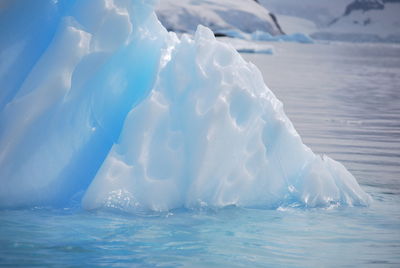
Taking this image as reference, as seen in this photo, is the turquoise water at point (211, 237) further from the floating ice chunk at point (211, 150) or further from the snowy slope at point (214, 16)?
the snowy slope at point (214, 16)

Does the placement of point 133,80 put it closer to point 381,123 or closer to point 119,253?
point 119,253

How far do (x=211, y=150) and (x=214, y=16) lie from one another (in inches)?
4046

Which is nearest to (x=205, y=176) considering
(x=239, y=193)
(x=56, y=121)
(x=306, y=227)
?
(x=239, y=193)

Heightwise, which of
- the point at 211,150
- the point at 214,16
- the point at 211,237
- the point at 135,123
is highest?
the point at 214,16

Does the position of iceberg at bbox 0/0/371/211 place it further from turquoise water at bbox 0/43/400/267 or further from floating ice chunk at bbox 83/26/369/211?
turquoise water at bbox 0/43/400/267

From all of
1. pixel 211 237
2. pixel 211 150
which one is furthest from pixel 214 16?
pixel 211 237

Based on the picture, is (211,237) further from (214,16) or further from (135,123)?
(214,16)

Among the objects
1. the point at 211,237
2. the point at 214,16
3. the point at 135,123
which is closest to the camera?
the point at 211,237

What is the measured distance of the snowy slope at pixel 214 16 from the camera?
10306 centimetres

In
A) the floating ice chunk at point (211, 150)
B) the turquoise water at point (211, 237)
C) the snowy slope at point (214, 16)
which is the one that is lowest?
the turquoise water at point (211, 237)

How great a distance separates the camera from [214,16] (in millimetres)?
107750

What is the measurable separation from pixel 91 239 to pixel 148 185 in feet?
3.21

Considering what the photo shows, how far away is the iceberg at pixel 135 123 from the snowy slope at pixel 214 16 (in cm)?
9373

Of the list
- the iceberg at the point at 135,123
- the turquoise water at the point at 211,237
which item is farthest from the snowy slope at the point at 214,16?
the turquoise water at the point at 211,237
